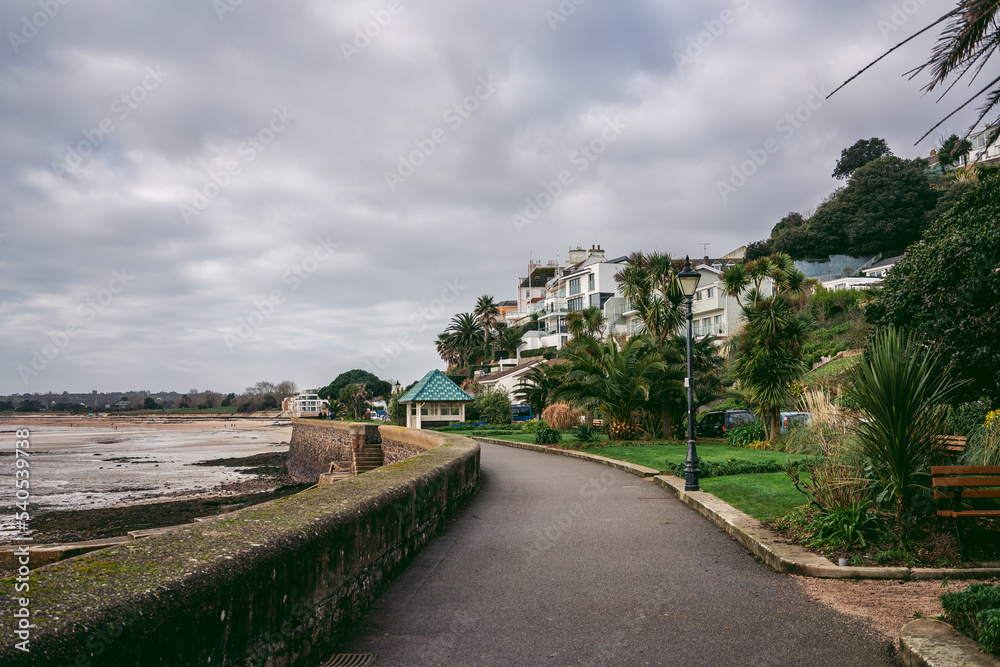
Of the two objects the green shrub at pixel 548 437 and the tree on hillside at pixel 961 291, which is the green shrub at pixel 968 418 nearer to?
the tree on hillside at pixel 961 291

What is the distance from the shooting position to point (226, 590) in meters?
3.48

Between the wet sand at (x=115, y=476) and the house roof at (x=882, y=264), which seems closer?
the wet sand at (x=115, y=476)

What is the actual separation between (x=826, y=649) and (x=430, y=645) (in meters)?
2.81

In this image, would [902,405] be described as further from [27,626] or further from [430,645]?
[27,626]

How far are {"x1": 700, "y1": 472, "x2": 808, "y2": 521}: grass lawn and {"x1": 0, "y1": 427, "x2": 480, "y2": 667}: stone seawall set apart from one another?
230 inches

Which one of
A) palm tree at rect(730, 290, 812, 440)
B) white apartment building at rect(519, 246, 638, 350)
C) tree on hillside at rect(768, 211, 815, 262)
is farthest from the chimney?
palm tree at rect(730, 290, 812, 440)

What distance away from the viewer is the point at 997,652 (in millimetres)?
3994

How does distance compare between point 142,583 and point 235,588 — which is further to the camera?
point 235,588

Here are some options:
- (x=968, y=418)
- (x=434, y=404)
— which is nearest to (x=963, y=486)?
(x=968, y=418)

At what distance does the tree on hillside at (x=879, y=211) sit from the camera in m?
63.9

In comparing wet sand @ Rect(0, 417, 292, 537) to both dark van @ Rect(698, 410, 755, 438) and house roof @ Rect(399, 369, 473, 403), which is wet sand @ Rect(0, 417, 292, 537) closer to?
house roof @ Rect(399, 369, 473, 403)

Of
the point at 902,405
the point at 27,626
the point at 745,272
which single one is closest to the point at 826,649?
the point at 902,405

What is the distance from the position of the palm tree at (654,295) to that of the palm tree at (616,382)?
196 inches

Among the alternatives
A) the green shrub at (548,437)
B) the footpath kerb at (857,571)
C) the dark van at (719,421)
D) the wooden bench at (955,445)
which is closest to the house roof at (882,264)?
the dark van at (719,421)
